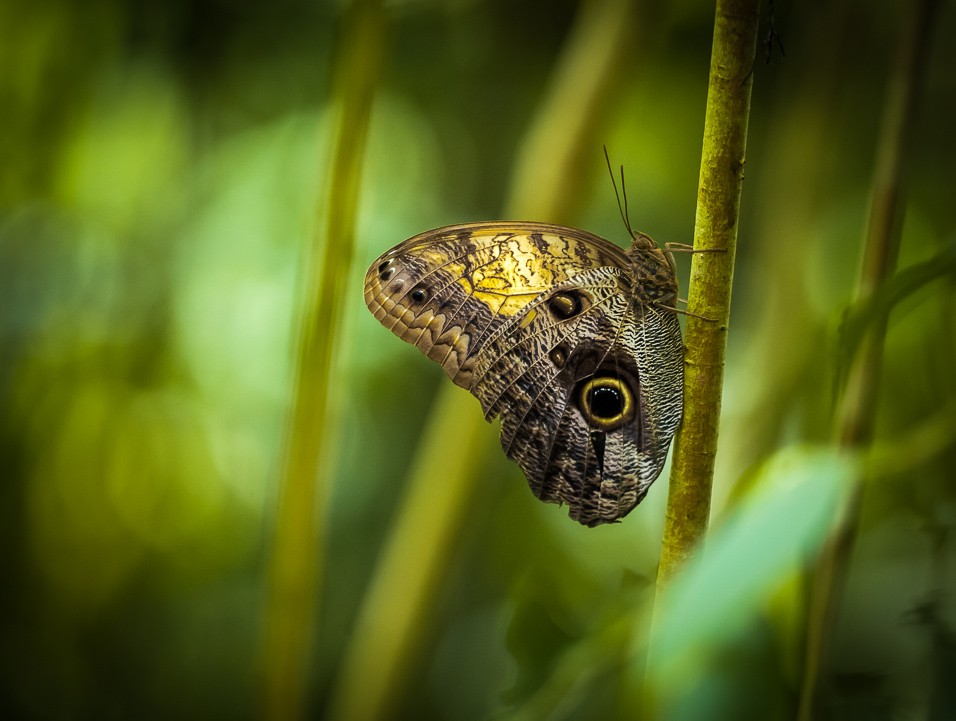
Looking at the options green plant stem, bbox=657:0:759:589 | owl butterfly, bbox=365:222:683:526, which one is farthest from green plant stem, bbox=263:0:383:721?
green plant stem, bbox=657:0:759:589

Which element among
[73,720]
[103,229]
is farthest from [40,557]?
[103,229]

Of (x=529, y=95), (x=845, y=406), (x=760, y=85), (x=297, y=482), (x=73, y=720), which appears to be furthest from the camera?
(x=529, y=95)

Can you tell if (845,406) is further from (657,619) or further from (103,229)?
(103,229)

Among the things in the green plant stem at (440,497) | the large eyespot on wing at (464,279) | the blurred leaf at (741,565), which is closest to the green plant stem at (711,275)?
the blurred leaf at (741,565)

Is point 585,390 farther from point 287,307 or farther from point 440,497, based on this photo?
point 287,307

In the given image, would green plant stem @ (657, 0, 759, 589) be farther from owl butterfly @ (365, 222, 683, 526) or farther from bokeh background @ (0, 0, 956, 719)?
bokeh background @ (0, 0, 956, 719)

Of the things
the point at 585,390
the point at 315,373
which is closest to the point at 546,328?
the point at 585,390
